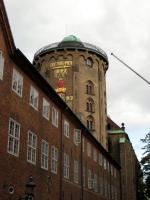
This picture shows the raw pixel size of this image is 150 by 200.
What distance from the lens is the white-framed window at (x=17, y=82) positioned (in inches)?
942

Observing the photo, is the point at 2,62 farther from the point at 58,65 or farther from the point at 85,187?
the point at 58,65

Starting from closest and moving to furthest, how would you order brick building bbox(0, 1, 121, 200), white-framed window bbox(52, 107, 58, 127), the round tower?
brick building bbox(0, 1, 121, 200) < white-framed window bbox(52, 107, 58, 127) < the round tower

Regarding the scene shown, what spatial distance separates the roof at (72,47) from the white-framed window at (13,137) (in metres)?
44.1

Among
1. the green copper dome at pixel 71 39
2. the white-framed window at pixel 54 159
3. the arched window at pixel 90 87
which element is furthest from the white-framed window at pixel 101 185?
the green copper dome at pixel 71 39

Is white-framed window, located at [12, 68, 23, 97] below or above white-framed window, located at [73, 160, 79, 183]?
A: above

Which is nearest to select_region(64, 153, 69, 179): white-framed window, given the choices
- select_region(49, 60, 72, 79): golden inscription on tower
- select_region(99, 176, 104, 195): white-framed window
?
select_region(99, 176, 104, 195): white-framed window

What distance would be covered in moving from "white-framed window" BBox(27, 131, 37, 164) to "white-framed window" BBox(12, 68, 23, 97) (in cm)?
288

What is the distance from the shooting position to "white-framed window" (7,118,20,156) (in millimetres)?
22722

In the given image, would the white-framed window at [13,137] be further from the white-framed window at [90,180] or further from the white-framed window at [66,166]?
the white-framed window at [90,180]

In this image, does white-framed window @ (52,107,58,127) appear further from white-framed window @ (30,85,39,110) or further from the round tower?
the round tower

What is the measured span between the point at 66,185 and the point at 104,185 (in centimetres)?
1965

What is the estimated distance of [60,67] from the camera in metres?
66.9

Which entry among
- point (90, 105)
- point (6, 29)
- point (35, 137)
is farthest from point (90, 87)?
point (6, 29)

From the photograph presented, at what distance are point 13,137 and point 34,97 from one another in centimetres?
493
